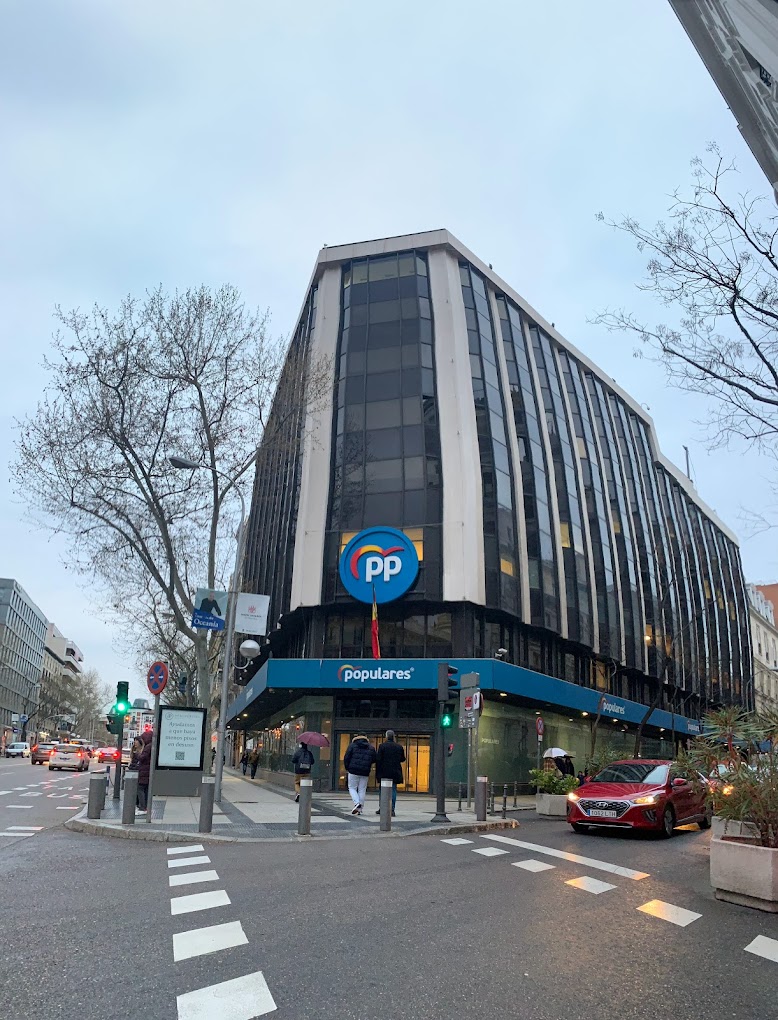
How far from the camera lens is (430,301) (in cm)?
3409

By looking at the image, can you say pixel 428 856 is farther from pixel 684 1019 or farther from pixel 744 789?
pixel 684 1019

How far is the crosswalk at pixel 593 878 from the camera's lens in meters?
5.72

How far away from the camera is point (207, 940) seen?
513 centimetres

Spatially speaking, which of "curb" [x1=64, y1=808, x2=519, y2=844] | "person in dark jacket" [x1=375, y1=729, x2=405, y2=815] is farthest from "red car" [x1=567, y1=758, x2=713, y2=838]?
"person in dark jacket" [x1=375, y1=729, x2=405, y2=815]

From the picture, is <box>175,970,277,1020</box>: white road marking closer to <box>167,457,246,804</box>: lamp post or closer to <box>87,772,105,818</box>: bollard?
<box>87,772,105,818</box>: bollard

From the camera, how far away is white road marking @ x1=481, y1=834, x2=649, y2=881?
887 centimetres

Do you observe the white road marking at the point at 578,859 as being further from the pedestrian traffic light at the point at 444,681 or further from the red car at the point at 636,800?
the pedestrian traffic light at the point at 444,681

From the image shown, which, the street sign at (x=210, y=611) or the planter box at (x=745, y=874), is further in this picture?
the street sign at (x=210, y=611)

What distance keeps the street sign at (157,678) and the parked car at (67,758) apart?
3113cm

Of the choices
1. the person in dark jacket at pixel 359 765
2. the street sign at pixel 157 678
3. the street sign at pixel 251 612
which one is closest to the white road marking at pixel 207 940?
the street sign at pixel 157 678

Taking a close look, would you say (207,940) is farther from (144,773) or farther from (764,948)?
(144,773)

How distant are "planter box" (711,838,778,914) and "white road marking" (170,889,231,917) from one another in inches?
189

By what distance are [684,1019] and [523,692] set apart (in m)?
25.1

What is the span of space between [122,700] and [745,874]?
51.3ft
